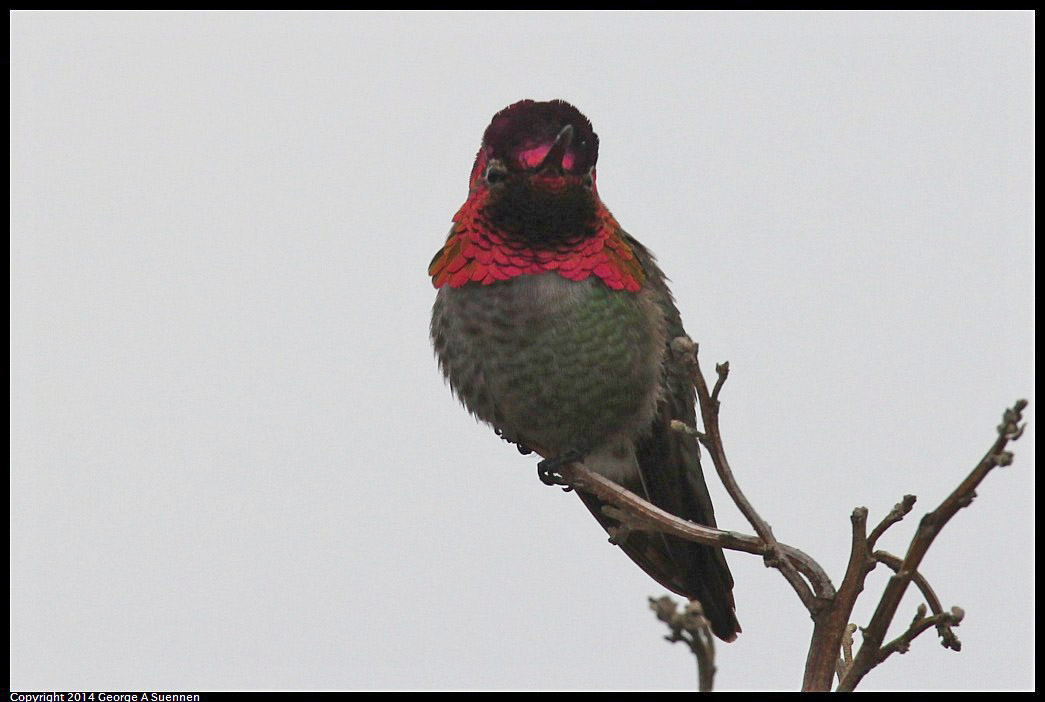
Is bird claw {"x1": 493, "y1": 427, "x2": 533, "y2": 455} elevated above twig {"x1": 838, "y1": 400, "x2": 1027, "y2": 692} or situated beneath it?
elevated above

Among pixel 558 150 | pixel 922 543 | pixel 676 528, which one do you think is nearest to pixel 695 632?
pixel 922 543

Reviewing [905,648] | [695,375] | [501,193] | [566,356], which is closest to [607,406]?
[566,356]

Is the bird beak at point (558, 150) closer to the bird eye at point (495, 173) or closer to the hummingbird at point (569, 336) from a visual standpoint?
the hummingbird at point (569, 336)

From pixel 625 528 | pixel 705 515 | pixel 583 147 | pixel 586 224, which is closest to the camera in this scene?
pixel 625 528

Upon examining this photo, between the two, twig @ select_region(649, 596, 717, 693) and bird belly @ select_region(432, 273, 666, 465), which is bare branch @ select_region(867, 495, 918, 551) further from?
bird belly @ select_region(432, 273, 666, 465)

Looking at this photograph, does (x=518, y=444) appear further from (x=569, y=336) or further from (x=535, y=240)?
(x=535, y=240)

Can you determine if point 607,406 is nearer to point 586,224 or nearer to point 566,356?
point 566,356

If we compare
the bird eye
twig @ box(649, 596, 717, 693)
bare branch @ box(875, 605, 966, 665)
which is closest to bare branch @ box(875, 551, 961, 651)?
bare branch @ box(875, 605, 966, 665)

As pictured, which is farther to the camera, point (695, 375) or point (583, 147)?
point (583, 147)
